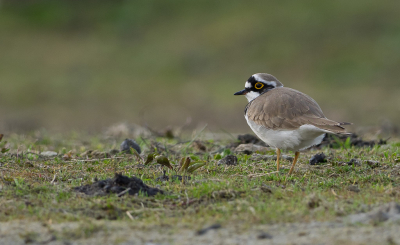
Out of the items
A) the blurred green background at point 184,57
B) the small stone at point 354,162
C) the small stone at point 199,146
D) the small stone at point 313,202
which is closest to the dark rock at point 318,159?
the small stone at point 354,162

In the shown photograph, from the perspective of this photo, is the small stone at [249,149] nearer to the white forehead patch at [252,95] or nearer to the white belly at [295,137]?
the white forehead patch at [252,95]

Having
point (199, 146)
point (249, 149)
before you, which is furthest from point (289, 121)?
point (199, 146)

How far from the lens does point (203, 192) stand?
14.9 ft

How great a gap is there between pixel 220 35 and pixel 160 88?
421 cm

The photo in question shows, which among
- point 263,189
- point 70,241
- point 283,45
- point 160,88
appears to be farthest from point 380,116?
point 70,241

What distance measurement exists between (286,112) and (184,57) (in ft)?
51.3

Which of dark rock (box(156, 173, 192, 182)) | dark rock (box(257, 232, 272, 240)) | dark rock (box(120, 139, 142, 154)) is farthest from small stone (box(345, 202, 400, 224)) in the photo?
dark rock (box(120, 139, 142, 154))

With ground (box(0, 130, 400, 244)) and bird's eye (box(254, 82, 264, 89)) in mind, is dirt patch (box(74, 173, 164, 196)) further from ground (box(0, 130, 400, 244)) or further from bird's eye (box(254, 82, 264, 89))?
bird's eye (box(254, 82, 264, 89))

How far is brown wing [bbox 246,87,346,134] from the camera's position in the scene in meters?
5.55

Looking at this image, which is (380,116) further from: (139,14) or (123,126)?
(139,14)

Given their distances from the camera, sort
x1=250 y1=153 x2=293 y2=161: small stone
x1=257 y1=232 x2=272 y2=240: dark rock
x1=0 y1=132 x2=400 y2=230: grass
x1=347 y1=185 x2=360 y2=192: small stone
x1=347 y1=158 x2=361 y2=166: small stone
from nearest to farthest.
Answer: x1=257 y1=232 x2=272 y2=240: dark rock, x1=0 y1=132 x2=400 y2=230: grass, x1=347 y1=185 x2=360 y2=192: small stone, x1=347 y1=158 x2=361 y2=166: small stone, x1=250 y1=153 x2=293 y2=161: small stone

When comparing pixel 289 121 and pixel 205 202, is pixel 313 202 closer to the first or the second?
pixel 205 202

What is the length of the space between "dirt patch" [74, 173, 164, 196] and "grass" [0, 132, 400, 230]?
3.6 inches

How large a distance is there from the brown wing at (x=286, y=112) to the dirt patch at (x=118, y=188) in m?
1.76
